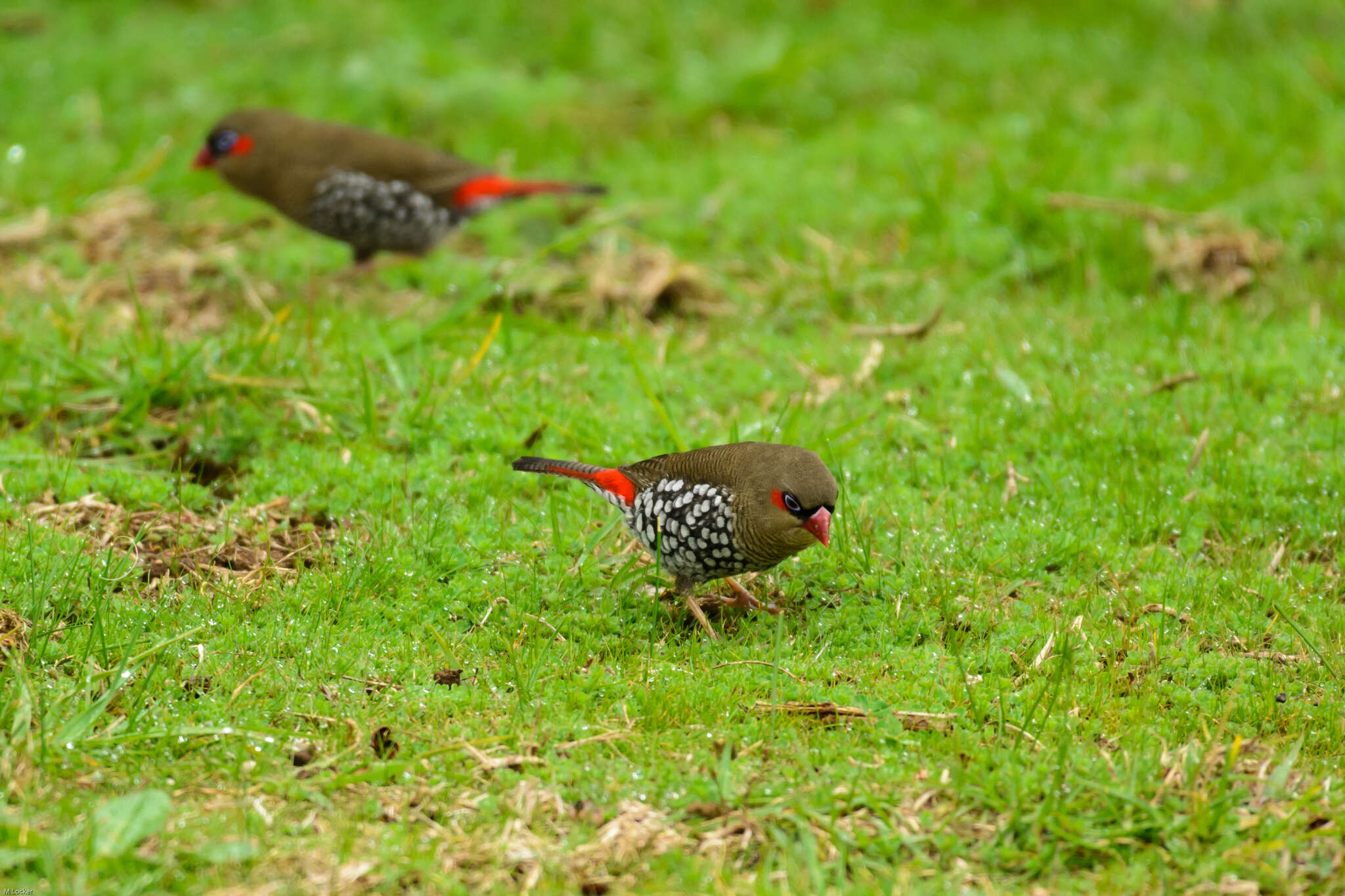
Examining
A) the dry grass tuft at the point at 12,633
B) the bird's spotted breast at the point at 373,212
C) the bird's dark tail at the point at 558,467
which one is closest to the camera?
the dry grass tuft at the point at 12,633

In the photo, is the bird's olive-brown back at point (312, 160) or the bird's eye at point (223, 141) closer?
the bird's olive-brown back at point (312, 160)

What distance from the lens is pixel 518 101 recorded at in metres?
9.30

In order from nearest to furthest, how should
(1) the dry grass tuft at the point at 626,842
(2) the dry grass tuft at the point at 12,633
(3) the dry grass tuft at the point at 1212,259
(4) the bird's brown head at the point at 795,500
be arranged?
(1) the dry grass tuft at the point at 626,842
(2) the dry grass tuft at the point at 12,633
(4) the bird's brown head at the point at 795,500
(3) the dry grass tuft at the point at 1212,259

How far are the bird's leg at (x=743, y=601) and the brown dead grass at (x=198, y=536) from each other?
149 centimetres

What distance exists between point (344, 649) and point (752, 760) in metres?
1.39

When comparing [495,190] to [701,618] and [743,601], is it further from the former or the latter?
[701,618]

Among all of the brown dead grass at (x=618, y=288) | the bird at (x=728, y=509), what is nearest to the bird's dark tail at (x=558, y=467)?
the bird at (x=728, y=509)

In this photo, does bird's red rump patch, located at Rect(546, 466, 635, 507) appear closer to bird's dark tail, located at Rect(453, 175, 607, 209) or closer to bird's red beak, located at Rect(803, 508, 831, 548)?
bird's red beak, located at Rect(803, 508, 831, 548)

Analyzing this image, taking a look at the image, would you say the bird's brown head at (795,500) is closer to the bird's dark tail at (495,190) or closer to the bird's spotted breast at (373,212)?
the bird's dark tail at (495,190)

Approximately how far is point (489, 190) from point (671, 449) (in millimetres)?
2343

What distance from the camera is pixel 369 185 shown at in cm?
720

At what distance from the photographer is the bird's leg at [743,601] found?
481 centimetres

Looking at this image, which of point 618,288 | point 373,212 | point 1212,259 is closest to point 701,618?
point 618,288

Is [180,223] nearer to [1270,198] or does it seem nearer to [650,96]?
[650,96]
